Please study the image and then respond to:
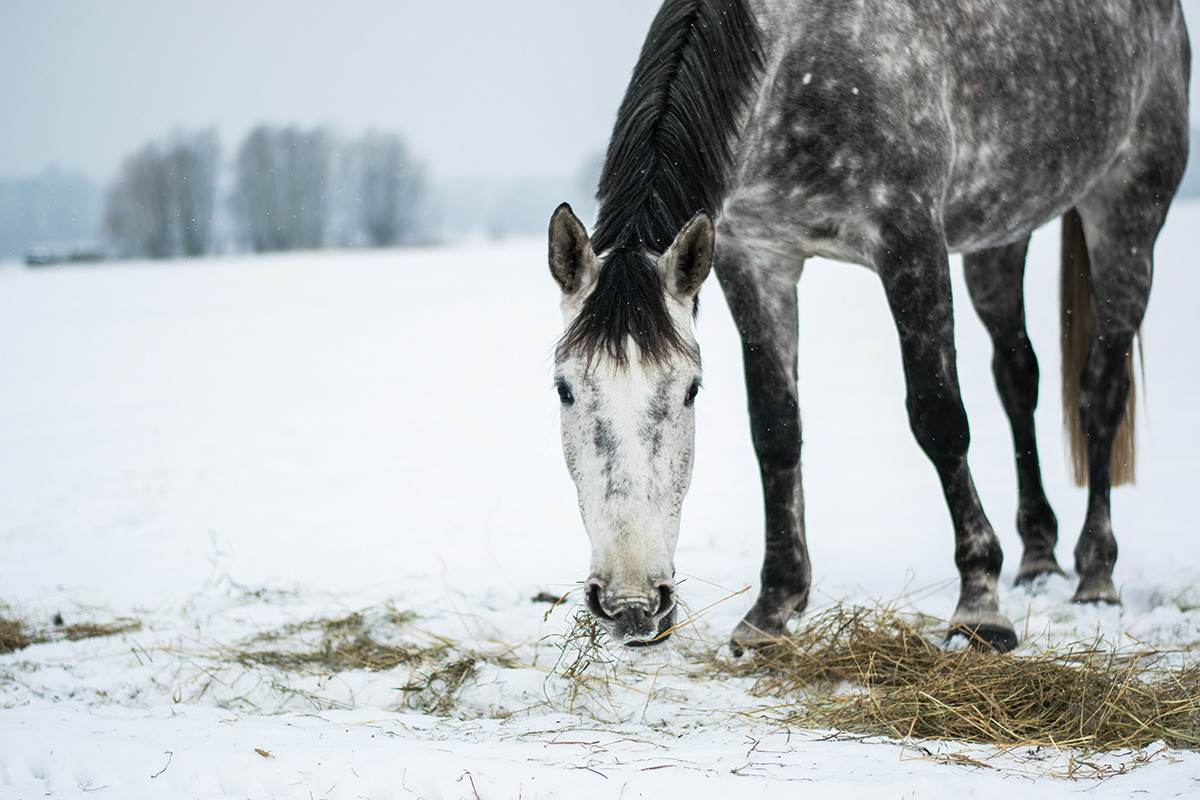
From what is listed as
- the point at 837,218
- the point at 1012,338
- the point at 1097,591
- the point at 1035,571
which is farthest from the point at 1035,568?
the point at 837,218

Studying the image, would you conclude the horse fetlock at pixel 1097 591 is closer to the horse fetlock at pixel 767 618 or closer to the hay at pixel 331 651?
the horse fetlock at pixel 767 618

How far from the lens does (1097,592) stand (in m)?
3.88

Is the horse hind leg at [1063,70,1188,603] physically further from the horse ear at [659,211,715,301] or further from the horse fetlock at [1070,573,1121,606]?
the horse ear at [659,211,715,301]

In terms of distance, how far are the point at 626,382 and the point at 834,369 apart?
8386mm

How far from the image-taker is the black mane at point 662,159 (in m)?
2.34

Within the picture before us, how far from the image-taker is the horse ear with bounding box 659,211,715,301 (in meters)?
2.41

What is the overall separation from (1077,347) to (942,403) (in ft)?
5.84

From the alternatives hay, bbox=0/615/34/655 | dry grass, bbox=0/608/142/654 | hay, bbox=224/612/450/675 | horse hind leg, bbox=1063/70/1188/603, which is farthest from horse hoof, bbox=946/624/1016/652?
hay, bbox=0/615/34/655

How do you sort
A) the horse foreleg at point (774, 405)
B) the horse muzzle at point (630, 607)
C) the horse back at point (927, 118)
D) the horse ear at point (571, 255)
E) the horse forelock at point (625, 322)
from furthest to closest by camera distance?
1. the horse foreleg at point (774, 405)
2. the horse back at point (927, 118)
3. the horse ear at point (571, 255)
4. the horse forelock at point (625, 322)
5. the horse muzzle at point (630, 607)

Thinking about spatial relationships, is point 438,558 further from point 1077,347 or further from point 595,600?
point 1077,347

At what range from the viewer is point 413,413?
894cm

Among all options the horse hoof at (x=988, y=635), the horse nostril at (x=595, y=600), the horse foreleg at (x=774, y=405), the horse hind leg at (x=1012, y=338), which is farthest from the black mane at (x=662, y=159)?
the horse hind leg at (x=1012, y=338)

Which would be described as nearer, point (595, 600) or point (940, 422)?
point (595, 600)

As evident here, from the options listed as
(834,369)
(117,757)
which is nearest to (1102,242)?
(117,757)
